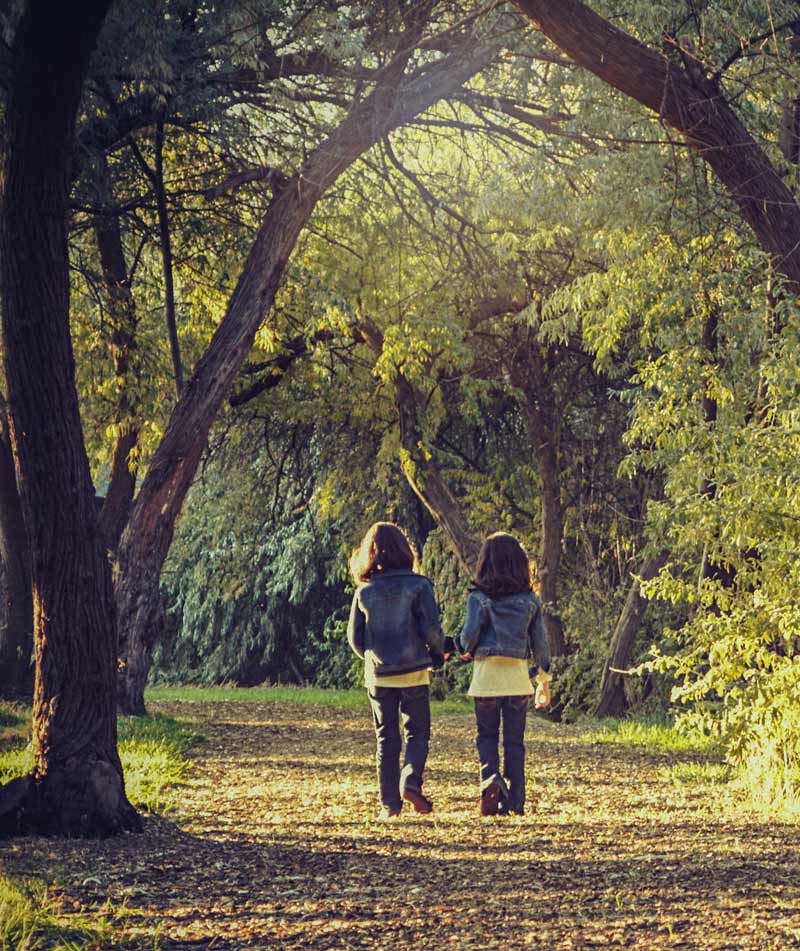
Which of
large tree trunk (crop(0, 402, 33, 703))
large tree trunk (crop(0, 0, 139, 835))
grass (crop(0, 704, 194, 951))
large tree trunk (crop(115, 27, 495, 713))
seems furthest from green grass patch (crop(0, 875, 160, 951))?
large tree trunk (crop(0, 402, 33, 703))

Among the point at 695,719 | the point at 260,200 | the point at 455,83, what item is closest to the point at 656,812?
the point at 695,719

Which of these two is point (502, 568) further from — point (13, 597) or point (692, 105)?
point (13, 597)

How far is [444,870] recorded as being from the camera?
6023mm

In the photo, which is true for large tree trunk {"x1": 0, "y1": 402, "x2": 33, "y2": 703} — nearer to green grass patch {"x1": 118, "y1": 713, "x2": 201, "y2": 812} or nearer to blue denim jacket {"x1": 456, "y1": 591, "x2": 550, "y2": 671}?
green grass patch {"x1": 118, "y1": 713, "x2": 201, "y2": 812}

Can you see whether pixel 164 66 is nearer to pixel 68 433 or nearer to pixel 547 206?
pixel 68 433

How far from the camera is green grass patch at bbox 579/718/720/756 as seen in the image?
11922mm

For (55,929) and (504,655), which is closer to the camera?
(55,929)

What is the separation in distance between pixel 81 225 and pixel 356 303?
443cm

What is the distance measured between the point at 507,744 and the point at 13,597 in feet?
25.8

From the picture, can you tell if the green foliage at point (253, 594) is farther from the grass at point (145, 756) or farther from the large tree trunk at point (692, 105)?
the large tree trunk at point (692, 105)

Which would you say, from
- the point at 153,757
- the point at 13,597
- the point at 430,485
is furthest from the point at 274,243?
the point at 430,485

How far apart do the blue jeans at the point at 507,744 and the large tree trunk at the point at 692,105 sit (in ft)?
10.2

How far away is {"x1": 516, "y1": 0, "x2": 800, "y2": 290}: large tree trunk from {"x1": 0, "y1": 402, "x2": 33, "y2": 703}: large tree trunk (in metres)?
8.33

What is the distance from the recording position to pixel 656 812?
7.89 m
